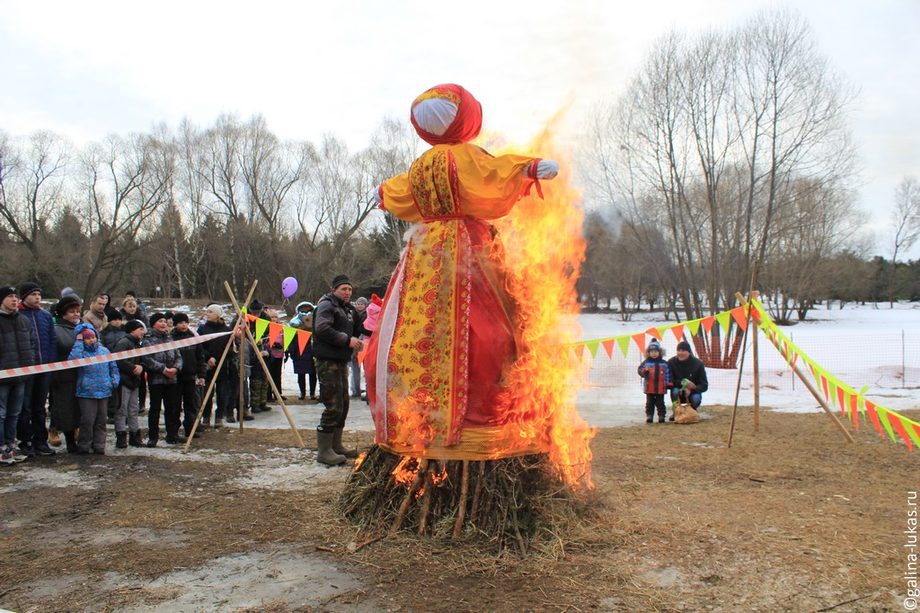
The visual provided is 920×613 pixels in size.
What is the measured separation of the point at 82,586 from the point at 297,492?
1991mm

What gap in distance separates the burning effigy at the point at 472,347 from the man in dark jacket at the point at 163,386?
4.09 metres

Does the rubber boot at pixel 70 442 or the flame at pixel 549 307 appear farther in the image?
the rubber boot at pixel 70 442

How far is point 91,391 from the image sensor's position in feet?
21.7

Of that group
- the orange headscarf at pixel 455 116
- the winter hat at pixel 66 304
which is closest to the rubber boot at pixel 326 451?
the orange headscarf at pixel 455 116

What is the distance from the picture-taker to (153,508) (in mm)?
4738

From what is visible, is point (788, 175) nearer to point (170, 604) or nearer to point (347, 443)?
point (347, 443)

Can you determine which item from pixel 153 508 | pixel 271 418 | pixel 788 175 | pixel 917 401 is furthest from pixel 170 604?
pixel 788 175

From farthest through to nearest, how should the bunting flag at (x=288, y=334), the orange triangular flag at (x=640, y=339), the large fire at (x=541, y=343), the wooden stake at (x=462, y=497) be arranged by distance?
the bunting flag at (x=288, y=334) < the orange triangular flag at (x=640, y=339) < the large fire at (x=541, y=343) < the wooden stake at (x=462, y=497)

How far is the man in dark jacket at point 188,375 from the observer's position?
7.88 meters

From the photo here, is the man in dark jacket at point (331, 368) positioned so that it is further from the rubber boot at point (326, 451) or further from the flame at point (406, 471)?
the flame at point (406, 471)

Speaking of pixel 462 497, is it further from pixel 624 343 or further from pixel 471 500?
pixel 624 343

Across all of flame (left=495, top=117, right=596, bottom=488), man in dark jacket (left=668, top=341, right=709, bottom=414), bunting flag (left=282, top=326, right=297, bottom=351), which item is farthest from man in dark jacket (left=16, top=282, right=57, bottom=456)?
man in dark jacket (left=668, top=341, right=709, bottom=414)

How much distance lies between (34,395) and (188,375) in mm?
1650

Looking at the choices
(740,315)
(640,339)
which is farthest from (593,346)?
(740,315)
